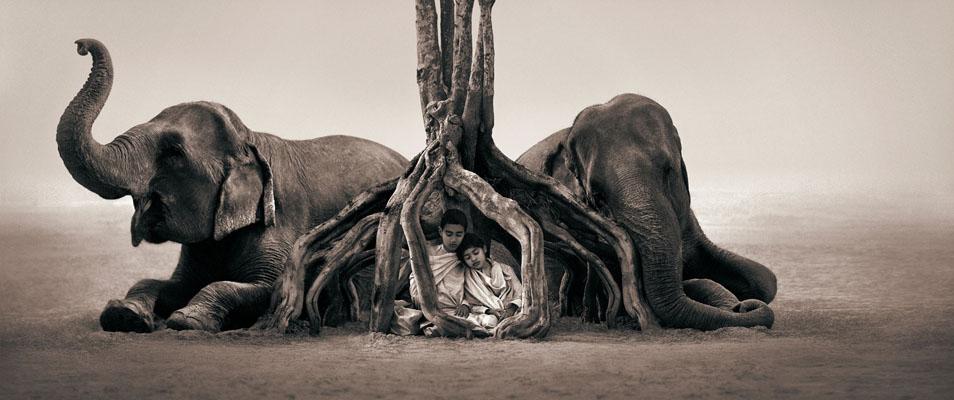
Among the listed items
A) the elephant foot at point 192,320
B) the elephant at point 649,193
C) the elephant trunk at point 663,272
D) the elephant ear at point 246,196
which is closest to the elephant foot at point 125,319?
the elephant foot at point 192,320

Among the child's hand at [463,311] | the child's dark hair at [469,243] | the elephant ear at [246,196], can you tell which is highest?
the elephant ear at [246,196]

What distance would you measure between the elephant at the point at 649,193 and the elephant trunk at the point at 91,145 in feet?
10.5

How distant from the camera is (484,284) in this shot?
12.0 m

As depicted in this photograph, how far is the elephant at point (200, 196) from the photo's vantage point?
1220cm

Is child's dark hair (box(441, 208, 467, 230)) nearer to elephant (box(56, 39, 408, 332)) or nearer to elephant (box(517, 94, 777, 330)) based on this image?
elephant (box(517, 94, 777, 330))

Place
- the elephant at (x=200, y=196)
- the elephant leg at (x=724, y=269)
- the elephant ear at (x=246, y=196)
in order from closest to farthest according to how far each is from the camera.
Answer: the elephant at (x=200, y=196) < the elephant ear at (x=246, y=196) < the elephant leg at (x=724, y=269)

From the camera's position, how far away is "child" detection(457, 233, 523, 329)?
1186 centimetres

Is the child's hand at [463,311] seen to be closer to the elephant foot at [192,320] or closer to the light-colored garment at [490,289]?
the light-colored garment at [490,289]

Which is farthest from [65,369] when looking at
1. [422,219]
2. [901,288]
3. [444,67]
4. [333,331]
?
[901,288]

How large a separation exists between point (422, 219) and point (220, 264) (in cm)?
165

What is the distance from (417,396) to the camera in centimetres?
963

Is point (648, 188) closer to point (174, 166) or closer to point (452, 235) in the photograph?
point (452, 235)

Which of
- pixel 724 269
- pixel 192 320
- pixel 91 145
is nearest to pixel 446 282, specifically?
pixel 192 320

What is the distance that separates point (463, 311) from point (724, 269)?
2782 mm
